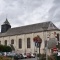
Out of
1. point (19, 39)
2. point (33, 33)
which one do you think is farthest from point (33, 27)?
point (19, 39)

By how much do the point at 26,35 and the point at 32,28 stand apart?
3.59 meters

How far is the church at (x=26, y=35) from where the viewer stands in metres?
72.6

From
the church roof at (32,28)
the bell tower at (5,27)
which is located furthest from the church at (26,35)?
the bell tower at (5,27)

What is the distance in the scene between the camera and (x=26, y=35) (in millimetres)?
78688

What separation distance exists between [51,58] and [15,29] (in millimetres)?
61303

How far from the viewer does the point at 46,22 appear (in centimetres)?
7531

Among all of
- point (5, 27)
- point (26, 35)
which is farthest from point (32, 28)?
point (5, 27)

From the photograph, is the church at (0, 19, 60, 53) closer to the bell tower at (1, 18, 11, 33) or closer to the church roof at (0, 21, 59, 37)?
the church roof at (0, 21, 59, 37)

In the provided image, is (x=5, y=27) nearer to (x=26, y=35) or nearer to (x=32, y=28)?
(x=26, y=35)

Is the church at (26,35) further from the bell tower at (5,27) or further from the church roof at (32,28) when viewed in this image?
the bell tower at (5,27)

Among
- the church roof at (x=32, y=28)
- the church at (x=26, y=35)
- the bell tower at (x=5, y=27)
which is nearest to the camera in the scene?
the church at (x=26, y=35)

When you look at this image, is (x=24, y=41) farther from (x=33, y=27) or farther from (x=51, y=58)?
(x=51, y=58)

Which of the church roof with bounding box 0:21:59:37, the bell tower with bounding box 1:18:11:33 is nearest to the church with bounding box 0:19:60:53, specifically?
the church roof with bounding box 0:21:59:37

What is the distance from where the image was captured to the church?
238 ft
